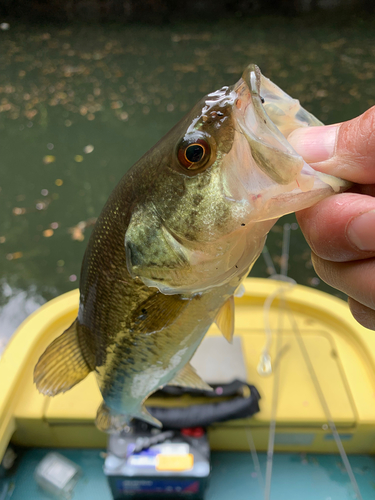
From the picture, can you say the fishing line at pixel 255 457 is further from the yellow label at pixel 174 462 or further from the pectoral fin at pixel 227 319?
the pectoral fin at pixel 227 319

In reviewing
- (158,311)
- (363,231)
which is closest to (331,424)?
(158,311)

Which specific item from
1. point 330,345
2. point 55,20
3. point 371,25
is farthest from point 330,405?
point 55,20

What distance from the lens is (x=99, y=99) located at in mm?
6453

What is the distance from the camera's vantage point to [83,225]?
3871mm

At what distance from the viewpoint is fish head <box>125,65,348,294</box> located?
600 millimetres

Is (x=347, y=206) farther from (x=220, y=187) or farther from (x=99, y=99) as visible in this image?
(x=99, y=99)

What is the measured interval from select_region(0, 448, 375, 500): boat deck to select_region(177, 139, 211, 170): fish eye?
1.77 metres

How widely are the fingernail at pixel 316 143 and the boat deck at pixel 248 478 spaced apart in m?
1.78

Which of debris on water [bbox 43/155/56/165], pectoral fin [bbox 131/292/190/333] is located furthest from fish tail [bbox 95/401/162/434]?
debris on water [bbox 43/155/56/165]

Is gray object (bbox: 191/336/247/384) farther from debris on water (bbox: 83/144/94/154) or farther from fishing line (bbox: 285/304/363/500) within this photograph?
debris on water (bbox: 83/144/94/154)

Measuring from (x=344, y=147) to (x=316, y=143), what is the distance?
49 mm

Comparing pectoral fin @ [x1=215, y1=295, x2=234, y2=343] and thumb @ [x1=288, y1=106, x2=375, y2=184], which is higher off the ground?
thumb @ [x1=288, y1=106, x2=375, y2=184]

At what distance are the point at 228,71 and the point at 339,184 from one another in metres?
7.71

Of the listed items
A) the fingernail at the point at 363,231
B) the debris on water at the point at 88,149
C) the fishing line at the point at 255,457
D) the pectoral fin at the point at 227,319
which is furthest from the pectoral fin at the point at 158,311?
the debris on water at the point at 88,149
